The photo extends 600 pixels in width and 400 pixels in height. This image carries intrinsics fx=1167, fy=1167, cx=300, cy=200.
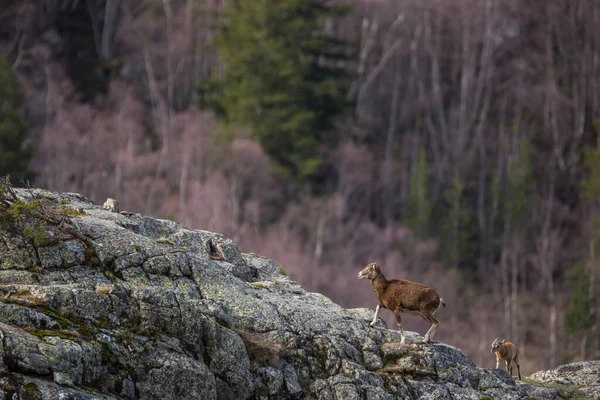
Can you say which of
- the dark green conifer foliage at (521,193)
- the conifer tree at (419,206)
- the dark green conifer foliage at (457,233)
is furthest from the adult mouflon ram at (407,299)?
the dark green conifer foliage at (521,193)

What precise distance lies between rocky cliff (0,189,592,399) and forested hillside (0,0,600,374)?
51448mm

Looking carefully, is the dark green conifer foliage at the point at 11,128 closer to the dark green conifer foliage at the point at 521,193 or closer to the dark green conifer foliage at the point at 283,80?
the dark green conifer foliage at the point at 283,80

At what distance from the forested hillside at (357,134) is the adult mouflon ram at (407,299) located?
51.9 meters

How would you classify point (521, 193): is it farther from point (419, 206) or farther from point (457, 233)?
point (419, 206)

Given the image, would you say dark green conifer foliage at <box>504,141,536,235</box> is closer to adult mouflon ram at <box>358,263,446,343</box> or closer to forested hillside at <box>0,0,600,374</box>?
forested hillside at <box>0,0,600,374</box>

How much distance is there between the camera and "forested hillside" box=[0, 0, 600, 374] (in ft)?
296

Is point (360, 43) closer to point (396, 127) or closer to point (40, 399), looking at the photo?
point (396, 127)

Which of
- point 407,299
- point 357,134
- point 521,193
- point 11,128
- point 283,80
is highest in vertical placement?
point 407,299

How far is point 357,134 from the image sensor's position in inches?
4311

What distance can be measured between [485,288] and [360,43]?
Result: 95.5 ft

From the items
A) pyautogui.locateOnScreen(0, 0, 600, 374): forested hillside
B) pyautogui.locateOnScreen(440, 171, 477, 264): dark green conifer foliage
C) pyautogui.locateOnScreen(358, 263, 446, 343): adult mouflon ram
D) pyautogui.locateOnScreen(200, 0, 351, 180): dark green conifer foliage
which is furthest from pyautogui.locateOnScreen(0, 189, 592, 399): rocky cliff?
pyautogui.locateOnScreen(440, 171, 477, 264): dark green conifer foliage

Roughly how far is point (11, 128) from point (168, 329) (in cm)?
5206

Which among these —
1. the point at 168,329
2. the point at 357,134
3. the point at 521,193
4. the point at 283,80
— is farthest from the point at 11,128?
the point at 168,329

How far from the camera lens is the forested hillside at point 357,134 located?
90.2 metres
